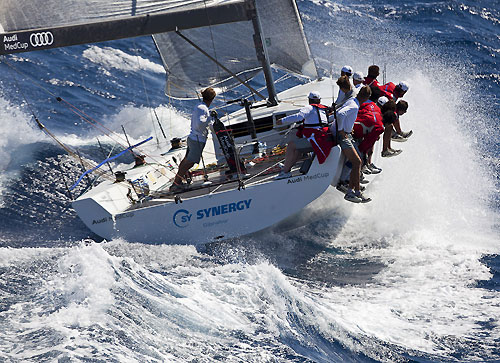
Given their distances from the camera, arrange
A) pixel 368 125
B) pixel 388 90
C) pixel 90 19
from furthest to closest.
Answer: pixel 388 90
pixel 368 125
pixel 90 19

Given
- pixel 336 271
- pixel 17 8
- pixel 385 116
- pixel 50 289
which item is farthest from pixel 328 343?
pixel 17 8

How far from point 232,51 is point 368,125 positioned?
2.78 m

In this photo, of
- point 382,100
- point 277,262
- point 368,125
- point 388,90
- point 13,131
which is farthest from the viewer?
point 13,131

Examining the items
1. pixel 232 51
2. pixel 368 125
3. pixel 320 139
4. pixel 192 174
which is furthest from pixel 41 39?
pixel 368 125

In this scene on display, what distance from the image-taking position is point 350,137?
29.9 feet

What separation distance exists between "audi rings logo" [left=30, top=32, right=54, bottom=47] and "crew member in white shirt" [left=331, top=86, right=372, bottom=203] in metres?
3.83

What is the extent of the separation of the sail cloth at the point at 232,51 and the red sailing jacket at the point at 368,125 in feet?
6.64

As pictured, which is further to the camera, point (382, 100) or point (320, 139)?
point (382, 100)

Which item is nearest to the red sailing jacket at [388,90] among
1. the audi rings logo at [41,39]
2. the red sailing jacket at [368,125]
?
the red sailing jacket at [368,125]

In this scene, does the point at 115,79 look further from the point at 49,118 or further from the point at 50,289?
the point at 50,289

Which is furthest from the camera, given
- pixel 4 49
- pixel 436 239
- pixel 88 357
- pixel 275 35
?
pixel 275 35

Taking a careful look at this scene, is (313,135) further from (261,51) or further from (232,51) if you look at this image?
(232,51)

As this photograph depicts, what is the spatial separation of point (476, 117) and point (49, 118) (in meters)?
9.02

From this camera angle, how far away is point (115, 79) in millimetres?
16562
